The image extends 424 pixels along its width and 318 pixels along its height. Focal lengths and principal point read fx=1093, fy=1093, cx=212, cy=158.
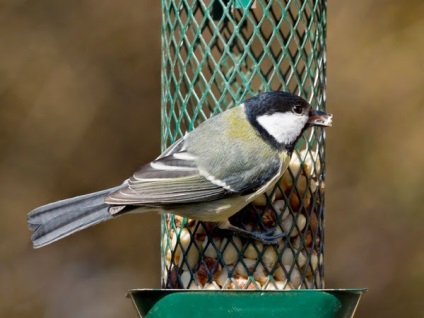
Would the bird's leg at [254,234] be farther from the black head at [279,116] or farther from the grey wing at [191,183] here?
the black head at [279,116]

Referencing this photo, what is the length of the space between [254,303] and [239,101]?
2.53 feet

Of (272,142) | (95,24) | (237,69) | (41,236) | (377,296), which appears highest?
(95,24)

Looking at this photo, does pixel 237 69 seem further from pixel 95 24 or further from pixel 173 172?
pixel 95 24

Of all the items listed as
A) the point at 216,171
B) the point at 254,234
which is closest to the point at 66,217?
the point at 216,171

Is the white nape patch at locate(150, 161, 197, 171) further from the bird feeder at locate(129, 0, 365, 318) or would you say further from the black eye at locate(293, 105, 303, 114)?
the black eye at locate(293, 105, 303, 114)

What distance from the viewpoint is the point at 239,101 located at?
396 cm

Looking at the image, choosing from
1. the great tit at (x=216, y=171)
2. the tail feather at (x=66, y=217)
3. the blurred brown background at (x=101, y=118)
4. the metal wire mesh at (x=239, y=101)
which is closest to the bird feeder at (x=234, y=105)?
the metal wire mesh at (x=239, y=101)

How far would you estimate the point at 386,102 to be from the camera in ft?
21.2

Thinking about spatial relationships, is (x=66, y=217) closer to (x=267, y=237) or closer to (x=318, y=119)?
(x=267, y=237)

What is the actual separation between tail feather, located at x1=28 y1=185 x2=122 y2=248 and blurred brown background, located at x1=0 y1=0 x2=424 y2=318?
2869 millimetres

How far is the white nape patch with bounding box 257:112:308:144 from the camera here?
12.4 feet

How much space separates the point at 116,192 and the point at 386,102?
3047 millimetres

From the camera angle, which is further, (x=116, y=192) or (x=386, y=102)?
(x=386, y=102)

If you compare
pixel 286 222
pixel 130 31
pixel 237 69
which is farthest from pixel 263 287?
pixel 130 31
